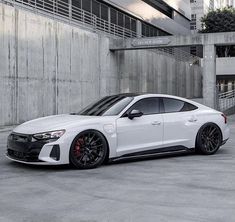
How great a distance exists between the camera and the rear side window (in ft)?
28.8

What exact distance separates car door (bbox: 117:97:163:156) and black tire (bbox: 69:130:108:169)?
0.39m

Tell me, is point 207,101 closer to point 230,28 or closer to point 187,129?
point 187,129

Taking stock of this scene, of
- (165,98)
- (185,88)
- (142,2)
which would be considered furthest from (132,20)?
(165,98)

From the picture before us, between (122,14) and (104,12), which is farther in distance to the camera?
(122,14)

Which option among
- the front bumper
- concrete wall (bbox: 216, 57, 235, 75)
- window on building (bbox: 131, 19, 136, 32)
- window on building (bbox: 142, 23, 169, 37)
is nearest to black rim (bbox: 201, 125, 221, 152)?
the front bumper

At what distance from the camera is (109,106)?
8414mm

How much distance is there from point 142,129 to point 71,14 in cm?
2017

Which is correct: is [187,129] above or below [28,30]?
below

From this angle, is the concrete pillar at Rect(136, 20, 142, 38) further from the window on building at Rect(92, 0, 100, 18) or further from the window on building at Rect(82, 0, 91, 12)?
the window on building at Rect(82, 0, 91, 12)

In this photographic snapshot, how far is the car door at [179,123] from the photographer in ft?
28.3

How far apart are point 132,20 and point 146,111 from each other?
28.9 metres

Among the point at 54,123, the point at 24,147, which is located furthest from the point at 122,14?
the point at 24,147

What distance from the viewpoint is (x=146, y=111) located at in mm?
8477

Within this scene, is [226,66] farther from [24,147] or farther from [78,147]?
[24,147]
